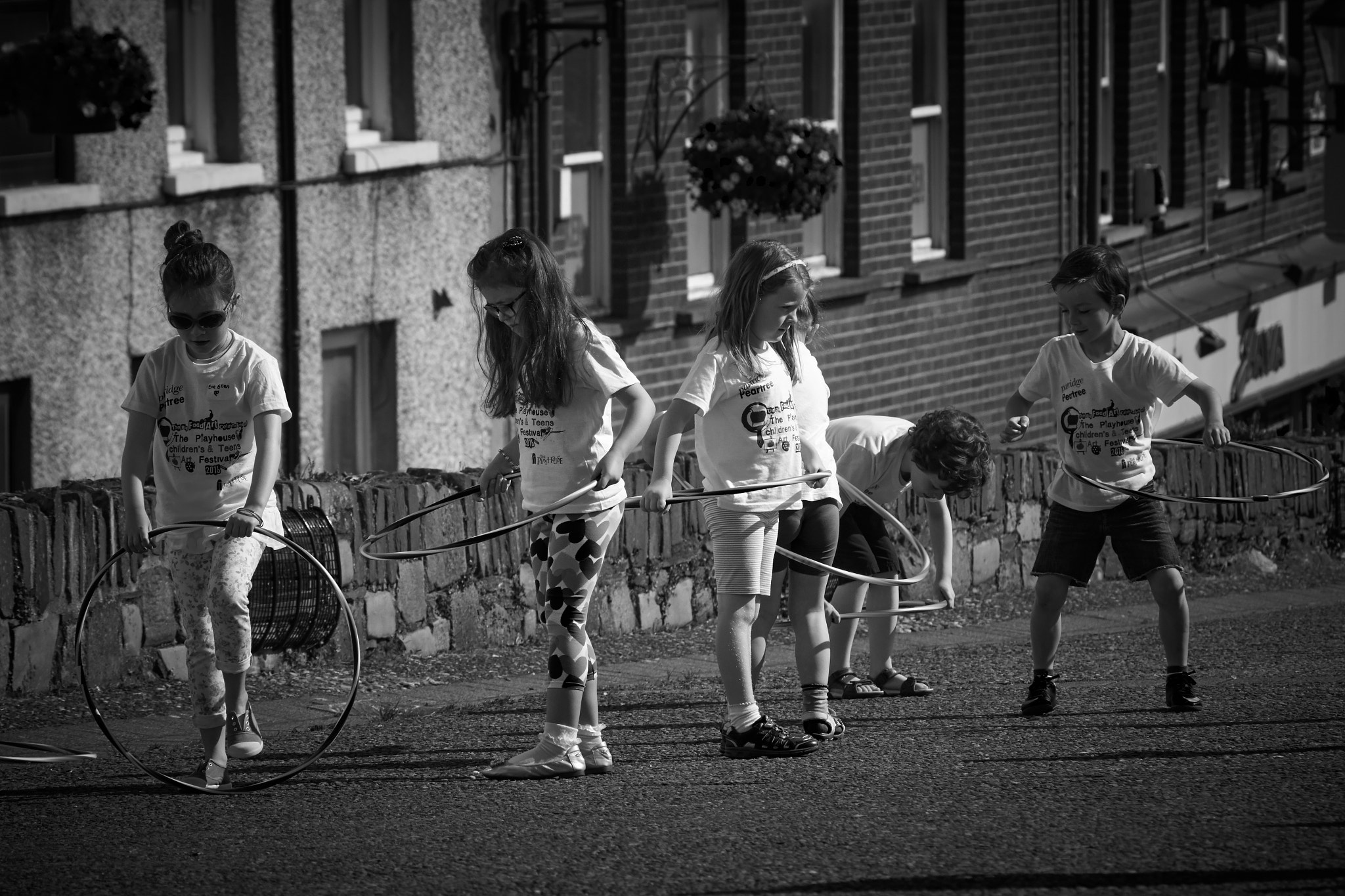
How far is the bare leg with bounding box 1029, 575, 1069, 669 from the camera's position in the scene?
7195mm

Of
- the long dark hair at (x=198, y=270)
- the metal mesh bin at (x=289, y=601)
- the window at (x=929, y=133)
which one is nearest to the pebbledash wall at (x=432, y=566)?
the metal mesh bin at (x=289, y=601)

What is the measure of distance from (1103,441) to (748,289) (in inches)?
63.2

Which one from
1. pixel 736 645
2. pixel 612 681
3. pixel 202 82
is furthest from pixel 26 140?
pixel 736 645

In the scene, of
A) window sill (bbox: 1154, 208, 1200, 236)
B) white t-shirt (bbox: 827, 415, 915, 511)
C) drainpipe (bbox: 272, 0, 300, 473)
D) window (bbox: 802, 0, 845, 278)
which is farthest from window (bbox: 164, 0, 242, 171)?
window sill (bbox: 1154, 208, 1200, 236)

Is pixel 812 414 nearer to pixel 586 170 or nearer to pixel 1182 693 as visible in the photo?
pixel 1182 693

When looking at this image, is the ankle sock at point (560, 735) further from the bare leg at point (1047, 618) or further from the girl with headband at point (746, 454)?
the bare leg at point (1047, 618)

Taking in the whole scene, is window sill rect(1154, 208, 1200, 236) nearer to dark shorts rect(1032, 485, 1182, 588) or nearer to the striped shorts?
dark shorts rect(1032, 485, 1182, 588)

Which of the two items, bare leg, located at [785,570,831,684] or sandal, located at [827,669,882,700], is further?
sandal, located at [827,669,882,700]

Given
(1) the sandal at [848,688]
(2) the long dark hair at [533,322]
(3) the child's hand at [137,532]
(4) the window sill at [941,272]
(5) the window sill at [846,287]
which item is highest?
(4) the window sill at [941,272]

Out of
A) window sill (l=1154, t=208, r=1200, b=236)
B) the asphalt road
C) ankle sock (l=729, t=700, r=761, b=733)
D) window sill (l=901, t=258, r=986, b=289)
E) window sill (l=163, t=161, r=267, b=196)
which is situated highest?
window sill (l=1154, t=208, r=1200, b=236)

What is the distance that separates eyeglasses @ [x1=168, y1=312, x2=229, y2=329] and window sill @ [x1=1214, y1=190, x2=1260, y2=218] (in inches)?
660

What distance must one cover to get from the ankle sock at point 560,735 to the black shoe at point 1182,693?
2277 millimetres

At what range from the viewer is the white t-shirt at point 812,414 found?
21.8 feet

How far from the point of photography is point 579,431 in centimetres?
604
